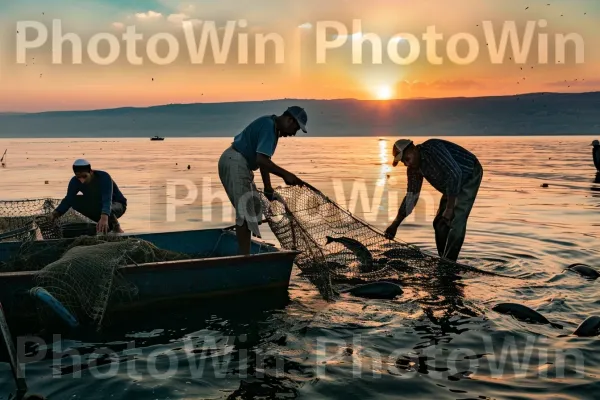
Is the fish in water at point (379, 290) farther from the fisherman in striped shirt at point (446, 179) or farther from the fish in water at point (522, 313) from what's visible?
the fish in water at point (522, 313)

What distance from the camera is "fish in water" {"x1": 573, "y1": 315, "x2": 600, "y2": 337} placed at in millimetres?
6785

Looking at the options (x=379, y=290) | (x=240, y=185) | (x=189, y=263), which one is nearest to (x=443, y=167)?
(x=379, y=290)

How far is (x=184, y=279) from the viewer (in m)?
7.70

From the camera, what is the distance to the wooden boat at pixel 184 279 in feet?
22.6

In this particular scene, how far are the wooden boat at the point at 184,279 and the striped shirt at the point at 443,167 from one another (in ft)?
8.75

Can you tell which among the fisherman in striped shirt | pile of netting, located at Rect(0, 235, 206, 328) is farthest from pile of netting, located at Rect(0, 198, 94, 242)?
the fisherman in striped shirt

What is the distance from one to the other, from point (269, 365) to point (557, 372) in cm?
304

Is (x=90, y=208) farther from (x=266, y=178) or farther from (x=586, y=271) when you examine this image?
(x=586, y=271)

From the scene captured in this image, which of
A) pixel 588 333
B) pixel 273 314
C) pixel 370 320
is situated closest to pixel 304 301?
pixel 273 314

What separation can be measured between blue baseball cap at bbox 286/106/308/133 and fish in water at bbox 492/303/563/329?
367 cm

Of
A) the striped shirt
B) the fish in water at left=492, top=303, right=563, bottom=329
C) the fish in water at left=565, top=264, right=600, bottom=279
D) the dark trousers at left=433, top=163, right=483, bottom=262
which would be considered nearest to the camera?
the fish in water at left=492, top=303, right=563, bottom=329

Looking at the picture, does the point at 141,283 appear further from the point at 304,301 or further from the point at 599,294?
the point at 599,294

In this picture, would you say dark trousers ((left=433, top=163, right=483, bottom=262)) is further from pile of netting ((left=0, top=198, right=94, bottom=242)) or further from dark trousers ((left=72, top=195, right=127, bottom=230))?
pile of netting ((left=0, top=198, right=94, bottom=242))

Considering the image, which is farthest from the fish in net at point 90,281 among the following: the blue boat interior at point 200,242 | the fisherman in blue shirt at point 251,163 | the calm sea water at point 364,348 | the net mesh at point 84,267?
the blue boat interior at point 200,242
